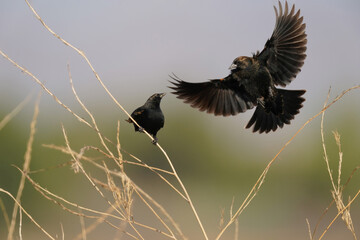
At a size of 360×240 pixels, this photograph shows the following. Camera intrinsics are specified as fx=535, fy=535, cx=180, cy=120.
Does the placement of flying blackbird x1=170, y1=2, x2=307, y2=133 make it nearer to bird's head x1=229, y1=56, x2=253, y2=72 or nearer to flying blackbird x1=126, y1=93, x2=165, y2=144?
bird's head x1=229, y1=56, x2=253, y2=72

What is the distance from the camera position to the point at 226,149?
59125mm

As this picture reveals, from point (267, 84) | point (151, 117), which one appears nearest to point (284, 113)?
point (267, 84)

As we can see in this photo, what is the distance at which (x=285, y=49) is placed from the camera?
5.45 meters

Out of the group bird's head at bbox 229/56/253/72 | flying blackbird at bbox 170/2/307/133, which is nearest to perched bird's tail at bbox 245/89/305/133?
flying blackbird at bbox 170/2/307/133

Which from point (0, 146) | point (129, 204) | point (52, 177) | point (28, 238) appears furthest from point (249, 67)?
point (28, 238)

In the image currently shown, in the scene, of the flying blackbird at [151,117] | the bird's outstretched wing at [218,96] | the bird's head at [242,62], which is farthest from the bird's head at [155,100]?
the bird's head at [242,62]

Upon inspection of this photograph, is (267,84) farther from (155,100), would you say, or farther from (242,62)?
(155,100)

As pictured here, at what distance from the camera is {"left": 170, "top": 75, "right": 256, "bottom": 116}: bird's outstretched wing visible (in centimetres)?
566

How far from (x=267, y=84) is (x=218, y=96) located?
825 mm

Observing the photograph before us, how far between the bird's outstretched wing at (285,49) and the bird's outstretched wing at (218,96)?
399mm

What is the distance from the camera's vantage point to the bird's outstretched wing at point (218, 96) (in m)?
5.66

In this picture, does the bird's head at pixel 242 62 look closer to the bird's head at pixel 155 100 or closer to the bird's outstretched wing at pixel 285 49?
the bird's outstretched wing at pixel 285 49

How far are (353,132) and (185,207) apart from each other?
25186 mm

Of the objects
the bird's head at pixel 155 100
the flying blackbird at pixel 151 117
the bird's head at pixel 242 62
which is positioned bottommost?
the flying blackbird at pixel 151 117
